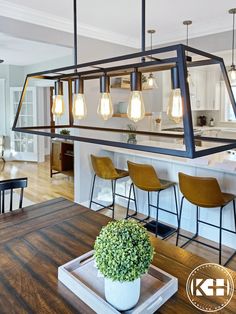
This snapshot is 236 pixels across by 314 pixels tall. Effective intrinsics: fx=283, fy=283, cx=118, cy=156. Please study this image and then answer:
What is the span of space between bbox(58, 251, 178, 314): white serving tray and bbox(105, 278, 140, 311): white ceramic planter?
Answer: 21mm

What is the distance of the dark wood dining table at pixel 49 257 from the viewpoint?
112 centimetres

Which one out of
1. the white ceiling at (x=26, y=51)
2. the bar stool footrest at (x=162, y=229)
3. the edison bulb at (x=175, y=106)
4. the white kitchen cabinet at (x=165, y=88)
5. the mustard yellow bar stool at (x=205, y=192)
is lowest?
the bar stool footrest at (x=162, y=229)

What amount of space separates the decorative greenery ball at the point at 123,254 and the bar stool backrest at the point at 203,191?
1.74 metres

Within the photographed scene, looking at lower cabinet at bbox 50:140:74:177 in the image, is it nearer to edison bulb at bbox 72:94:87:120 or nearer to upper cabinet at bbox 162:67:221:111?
upper cabinet at bbox 162:67:221:111

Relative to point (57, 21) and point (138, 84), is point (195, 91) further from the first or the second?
point (138, 84)

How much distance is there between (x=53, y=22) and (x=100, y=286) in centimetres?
333

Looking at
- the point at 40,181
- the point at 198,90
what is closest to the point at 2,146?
the point at 40,181

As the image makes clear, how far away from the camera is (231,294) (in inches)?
46.8

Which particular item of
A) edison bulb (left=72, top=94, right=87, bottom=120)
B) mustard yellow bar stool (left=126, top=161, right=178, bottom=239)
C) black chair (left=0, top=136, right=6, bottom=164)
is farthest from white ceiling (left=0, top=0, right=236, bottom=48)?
black chair (left=0, top=136, right=6, bottom=164)

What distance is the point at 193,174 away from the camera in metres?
3.34

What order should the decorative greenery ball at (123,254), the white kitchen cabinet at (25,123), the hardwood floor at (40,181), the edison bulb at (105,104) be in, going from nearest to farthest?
the decorative greenery ball at (123,254)
the edison bulb at (105,104)
the hardwood floor at (40,181)
the white kitchen cabinet at (25,123)

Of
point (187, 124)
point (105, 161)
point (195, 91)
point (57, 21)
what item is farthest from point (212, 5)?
point (195, 91)

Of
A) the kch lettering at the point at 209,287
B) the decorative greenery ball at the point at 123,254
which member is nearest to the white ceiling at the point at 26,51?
the decorative greenery ball at the point at 123,254

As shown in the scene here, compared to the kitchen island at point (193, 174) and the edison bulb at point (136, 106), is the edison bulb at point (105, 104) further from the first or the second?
the kitchen island at point (193, 174)
